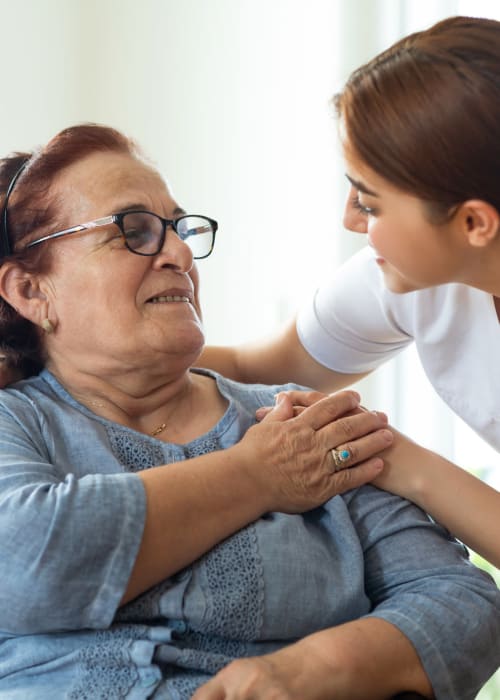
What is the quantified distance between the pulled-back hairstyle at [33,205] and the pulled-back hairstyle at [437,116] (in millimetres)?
511

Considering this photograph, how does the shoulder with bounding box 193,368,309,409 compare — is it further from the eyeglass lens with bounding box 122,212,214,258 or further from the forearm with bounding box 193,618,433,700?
the forearm with bounding box 193,618,433,700

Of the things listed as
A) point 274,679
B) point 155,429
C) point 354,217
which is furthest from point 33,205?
point 274,679

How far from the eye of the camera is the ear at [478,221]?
4.47 ft

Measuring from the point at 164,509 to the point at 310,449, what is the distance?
0.29 m

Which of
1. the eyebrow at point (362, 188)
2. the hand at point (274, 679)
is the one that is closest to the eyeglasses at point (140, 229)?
the eyebrow at point (362, 188)

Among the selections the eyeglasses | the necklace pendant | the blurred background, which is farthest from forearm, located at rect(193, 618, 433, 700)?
the blurred background

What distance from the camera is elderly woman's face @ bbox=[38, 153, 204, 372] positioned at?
1.57 meters

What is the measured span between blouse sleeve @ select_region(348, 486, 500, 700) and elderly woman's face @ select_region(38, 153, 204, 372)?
1.42 feet

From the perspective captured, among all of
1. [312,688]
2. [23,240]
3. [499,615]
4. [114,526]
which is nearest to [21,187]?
[23,240]

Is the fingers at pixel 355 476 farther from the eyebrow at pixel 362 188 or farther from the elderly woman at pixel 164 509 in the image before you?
the eyebrow at pixel 362 188

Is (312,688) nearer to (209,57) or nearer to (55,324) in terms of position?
(55,324)

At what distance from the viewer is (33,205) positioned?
162cm

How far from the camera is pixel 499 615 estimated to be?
1.45 m

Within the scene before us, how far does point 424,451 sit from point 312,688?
1.60 feet
